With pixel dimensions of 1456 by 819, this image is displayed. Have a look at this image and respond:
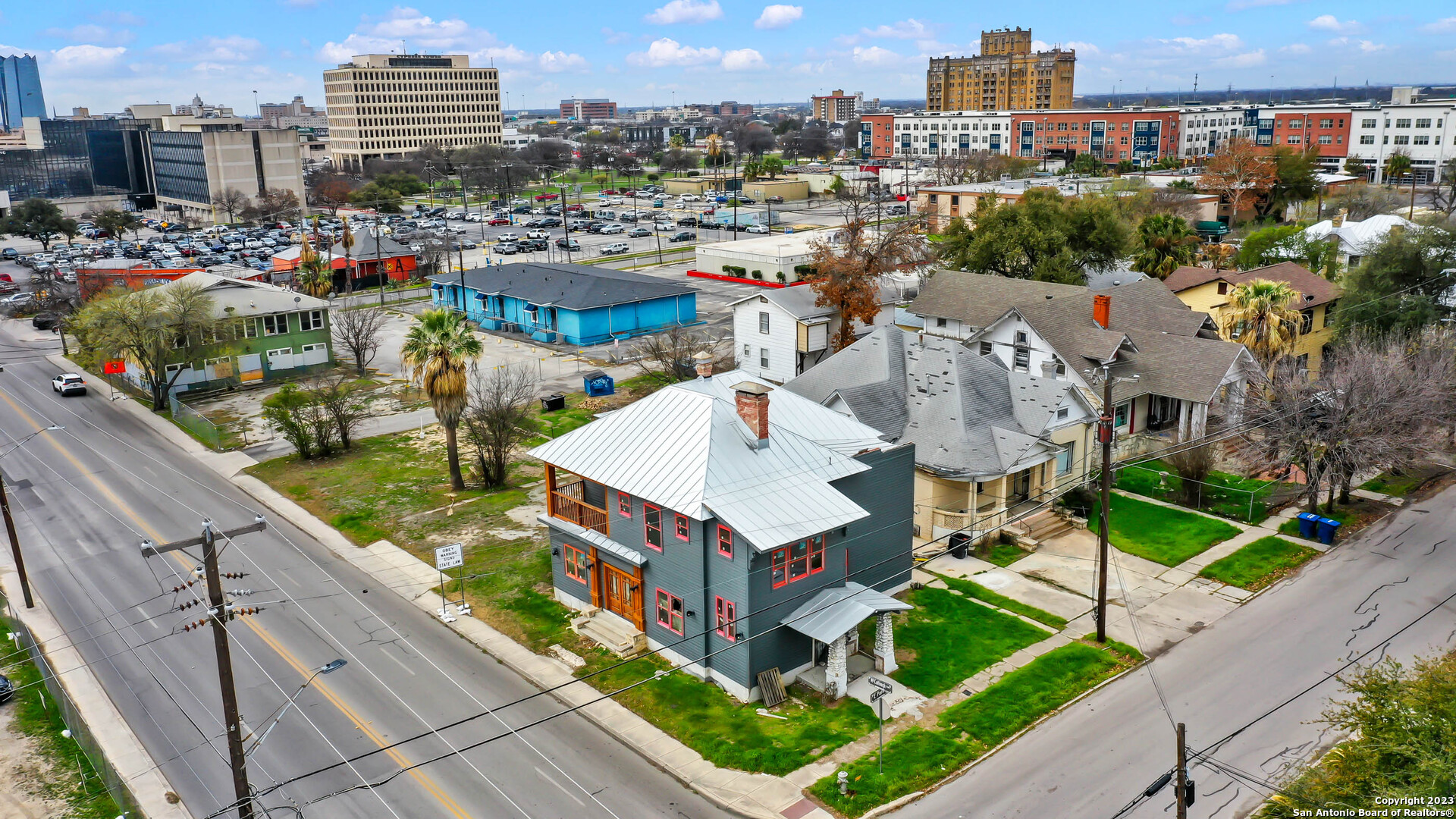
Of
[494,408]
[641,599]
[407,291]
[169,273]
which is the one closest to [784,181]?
[407,291]

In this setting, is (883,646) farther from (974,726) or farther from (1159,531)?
(1159,531)

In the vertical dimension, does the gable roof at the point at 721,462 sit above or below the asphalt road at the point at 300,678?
above

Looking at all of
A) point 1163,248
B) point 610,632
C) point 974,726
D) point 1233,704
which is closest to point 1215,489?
point 1233,704

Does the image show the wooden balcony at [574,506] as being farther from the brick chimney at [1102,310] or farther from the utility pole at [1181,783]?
the brick chimney at [1102,310]

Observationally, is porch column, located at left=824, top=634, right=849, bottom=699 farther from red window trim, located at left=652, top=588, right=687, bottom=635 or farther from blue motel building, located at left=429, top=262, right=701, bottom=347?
blue motel building, located at left=429, top=262, right=701, bottom=347

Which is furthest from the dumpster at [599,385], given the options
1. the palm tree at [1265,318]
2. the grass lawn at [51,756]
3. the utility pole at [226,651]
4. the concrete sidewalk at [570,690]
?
the utility pole at [226,651]

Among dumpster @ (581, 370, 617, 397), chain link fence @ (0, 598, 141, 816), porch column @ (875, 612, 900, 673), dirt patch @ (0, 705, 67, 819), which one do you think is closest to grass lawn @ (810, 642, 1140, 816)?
porch column @ (875, 612, 900, 673)

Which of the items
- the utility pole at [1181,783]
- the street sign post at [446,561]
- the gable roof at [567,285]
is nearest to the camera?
the utility pole at [1181,783]
